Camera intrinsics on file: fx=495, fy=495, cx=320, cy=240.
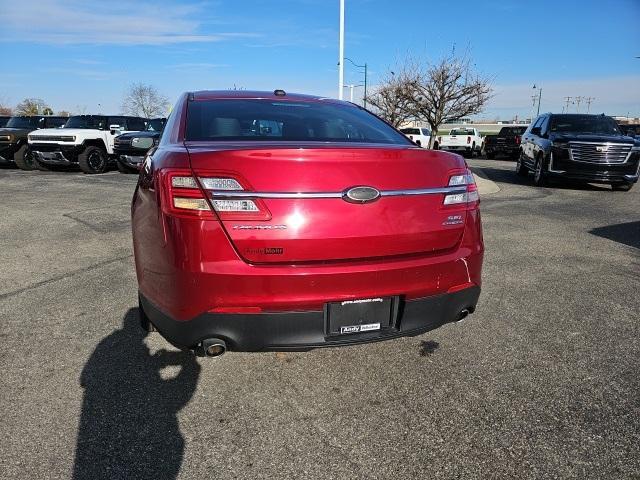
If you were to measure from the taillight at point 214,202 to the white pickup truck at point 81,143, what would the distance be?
13.9 m

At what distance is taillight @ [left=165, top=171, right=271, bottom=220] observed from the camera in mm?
2104

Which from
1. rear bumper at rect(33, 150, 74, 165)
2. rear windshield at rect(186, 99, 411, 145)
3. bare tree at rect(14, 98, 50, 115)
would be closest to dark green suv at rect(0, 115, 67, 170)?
rear bumper at rect(33, 150, 74, 165)

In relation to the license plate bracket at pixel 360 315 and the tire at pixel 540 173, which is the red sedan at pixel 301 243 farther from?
the tire at pixel 540 173

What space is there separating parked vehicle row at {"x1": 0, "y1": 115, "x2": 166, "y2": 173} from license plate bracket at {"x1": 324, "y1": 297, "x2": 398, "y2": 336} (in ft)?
41.4

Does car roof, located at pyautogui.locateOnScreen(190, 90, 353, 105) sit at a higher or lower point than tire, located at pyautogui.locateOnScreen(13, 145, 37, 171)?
higher

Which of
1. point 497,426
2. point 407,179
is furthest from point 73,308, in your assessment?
point 497,426

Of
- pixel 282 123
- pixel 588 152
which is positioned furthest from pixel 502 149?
pixel 282 123

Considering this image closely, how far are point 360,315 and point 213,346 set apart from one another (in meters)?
0.69

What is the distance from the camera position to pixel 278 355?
3.10 m

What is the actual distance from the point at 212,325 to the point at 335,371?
980 millimetres

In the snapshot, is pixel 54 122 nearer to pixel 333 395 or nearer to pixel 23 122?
pixel 23 122

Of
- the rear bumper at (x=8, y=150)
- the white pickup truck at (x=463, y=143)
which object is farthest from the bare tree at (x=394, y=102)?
the rear bumper at (x=8, y=150)

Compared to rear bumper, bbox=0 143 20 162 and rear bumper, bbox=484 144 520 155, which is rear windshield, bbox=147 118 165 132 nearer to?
rear bumper, bbox=0 143 20 162

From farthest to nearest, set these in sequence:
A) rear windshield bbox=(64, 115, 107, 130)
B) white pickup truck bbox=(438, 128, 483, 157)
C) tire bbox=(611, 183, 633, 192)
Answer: white pickup truck bbox=(438, 128, 483, 157), rear windshield bbox=(64, 115, 107, 130), tire bbox=(611, 183, 633, 192)
